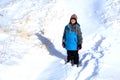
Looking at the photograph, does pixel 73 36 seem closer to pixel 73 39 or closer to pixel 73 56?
pixel 73 39

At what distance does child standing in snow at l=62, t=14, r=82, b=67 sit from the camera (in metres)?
9.82

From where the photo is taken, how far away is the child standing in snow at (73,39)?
32.2 feet

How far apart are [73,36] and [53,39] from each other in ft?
10.2

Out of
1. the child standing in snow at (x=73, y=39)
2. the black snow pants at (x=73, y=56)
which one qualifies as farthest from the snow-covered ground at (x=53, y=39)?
the child standing in snow at (x=73, y=39)

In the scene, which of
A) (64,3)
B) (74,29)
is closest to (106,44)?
(74,29)

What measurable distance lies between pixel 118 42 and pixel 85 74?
233cm

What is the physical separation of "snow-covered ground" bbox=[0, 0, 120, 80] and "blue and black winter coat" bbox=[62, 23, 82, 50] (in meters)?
0.63

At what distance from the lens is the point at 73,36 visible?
32.4 ft

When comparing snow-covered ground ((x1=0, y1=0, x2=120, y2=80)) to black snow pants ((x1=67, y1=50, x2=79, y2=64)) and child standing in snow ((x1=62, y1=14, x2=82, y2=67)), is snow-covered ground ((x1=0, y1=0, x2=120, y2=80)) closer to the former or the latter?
black snow pants ((x1=67, y1=50, x2=79, y2=64))

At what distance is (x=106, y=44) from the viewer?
10805mm

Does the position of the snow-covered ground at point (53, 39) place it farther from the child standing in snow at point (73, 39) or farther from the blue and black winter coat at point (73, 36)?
the blue and black winter coat at point (73, 36)

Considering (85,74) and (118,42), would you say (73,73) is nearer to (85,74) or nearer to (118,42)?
(85,74)

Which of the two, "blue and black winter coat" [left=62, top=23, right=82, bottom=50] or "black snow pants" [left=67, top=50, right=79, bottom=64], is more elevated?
"blue and black winter coat" [left=62, top=23, right=82, bottom=50]

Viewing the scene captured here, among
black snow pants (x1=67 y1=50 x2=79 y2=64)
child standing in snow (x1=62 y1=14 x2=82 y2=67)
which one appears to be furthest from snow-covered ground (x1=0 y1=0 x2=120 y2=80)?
child standing in snow (x1=62 y1=14 x2=82 y2=67)
